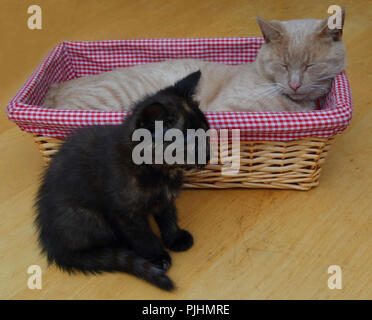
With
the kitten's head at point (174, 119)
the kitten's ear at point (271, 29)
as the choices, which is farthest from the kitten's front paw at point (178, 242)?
the kitten's ear at point (271, 29)

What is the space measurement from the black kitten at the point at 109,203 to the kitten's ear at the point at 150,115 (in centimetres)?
10

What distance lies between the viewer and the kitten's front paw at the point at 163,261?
1075mm

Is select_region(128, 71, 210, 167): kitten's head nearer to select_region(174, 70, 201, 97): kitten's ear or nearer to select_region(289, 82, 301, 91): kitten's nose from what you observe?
select_region(174, 70, 201, 97): kitten's ear

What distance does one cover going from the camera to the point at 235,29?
→ 2.24 metres

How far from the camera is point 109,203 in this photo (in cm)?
103

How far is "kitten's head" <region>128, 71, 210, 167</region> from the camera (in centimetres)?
86

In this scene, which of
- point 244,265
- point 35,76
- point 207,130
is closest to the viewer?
point 207,130

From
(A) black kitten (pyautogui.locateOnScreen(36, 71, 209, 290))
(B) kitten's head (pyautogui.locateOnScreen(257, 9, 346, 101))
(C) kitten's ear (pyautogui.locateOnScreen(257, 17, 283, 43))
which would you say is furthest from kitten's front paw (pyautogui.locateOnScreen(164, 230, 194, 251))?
(C) kitten's ear (pyautogui.locateOnScreen(257, 17, 283, 43))

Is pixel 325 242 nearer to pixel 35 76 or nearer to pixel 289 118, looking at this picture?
pixel 289 118

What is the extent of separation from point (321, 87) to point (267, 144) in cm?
33

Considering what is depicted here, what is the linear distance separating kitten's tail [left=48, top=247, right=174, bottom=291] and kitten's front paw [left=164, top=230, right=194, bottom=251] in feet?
0.32

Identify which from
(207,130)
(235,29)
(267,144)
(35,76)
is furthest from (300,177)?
(235,29)

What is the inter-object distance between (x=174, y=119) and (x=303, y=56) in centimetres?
62

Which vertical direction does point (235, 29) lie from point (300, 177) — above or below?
above
